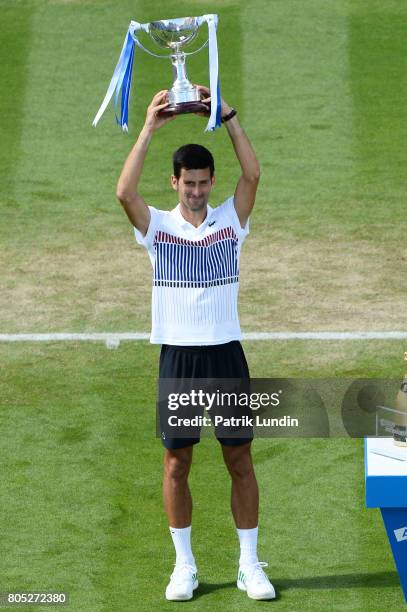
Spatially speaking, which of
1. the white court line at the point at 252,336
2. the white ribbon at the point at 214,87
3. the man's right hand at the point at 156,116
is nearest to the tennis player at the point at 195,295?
the man's right hand at the point at 156,116

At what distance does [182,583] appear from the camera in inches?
314

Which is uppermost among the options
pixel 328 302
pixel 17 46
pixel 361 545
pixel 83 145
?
pixel 17 46

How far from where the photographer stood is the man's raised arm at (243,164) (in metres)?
7.95

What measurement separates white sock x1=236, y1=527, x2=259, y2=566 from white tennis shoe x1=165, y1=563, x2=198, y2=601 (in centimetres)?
28

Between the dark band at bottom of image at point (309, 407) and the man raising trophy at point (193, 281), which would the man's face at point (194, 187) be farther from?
the dark band at bottom of image at point (309, 407)

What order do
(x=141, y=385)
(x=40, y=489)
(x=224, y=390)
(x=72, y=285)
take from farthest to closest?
1. (x=72, y=285)
2. (x=141, y=385)
3. (x=40, y=489)
4. (x=224, y=390)

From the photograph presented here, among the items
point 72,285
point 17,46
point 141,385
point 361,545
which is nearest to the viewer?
point 361,545

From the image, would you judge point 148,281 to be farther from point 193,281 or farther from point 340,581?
point 340,581

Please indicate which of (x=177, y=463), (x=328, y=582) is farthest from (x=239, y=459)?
(x=328, y=582)

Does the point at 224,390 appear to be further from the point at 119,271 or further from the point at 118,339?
the point at 119,271

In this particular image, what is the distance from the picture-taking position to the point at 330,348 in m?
11.3

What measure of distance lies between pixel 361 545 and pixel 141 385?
2.76 metres

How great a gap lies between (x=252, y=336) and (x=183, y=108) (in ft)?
13.2

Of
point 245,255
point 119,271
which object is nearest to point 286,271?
point 245,255
